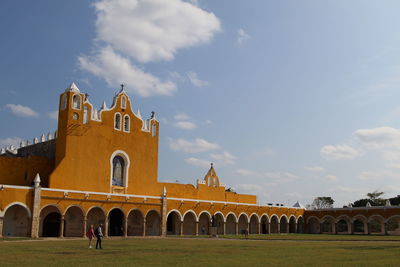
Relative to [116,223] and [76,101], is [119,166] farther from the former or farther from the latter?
[76,101]

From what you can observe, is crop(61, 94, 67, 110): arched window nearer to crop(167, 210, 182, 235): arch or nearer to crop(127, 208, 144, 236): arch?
crop(127, 208, 144, 236): arch

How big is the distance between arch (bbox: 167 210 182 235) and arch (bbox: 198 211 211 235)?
122 inches

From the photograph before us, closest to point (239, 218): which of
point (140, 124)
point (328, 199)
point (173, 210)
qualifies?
point (173, 210)

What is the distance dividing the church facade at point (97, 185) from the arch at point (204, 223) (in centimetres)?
10

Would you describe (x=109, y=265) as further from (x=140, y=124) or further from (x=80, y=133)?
(x=140, y=124)

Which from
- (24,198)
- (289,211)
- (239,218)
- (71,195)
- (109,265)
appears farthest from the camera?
(289,211)

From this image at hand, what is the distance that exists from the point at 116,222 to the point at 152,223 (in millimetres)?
3685

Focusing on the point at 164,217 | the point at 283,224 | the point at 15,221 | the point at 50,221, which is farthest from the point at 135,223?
the point at 283,224

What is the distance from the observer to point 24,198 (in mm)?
30312

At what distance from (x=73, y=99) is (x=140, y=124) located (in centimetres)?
689

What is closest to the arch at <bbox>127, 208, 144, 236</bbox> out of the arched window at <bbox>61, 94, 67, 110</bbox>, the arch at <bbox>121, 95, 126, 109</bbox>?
the arch at <bbox>121, 95, 126, 109</bbox>

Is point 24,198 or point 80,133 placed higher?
point 80,133

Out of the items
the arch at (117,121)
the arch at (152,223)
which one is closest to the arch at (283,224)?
the arch at (152,223)

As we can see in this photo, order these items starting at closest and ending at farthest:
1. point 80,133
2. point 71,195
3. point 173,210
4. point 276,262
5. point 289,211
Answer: point 276,262 < point 71,195 < point 80,133 < point 173,210 < point 289,211
